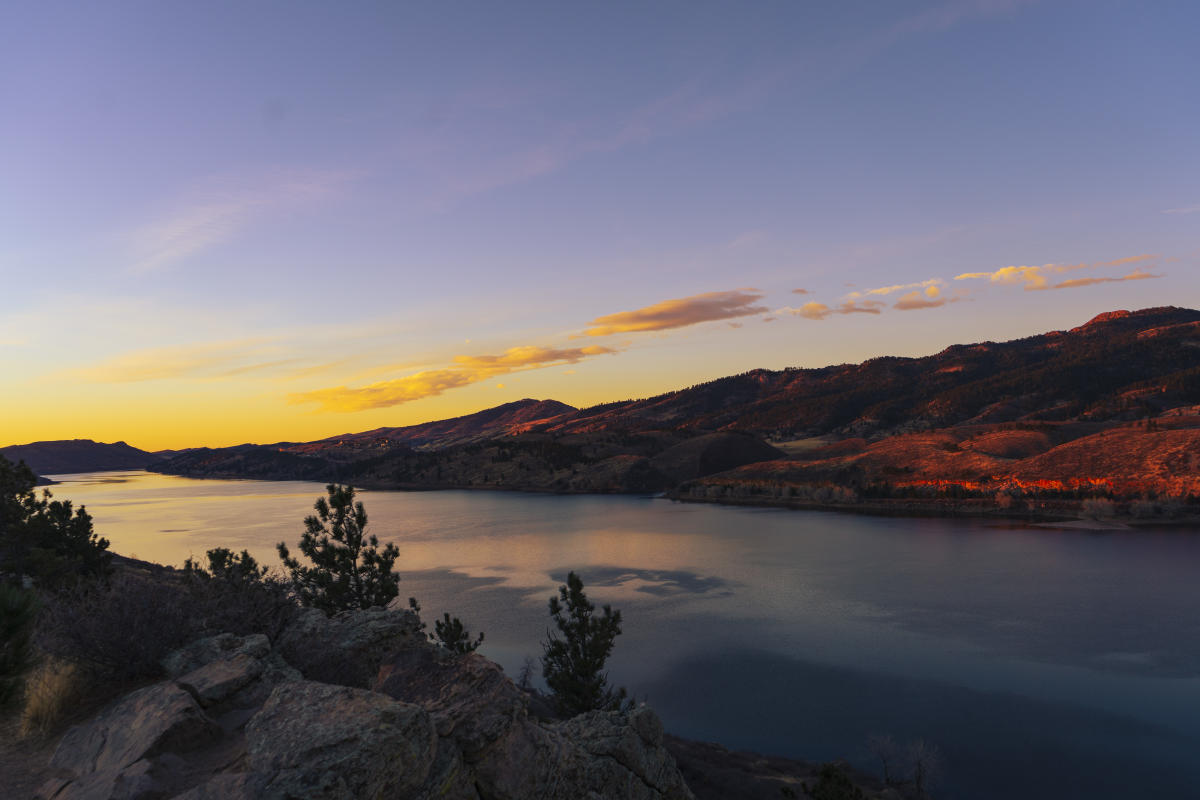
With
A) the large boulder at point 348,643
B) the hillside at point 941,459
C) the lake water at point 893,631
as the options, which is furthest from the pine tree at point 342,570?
the hillside at point 941,459

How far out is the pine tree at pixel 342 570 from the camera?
2453cm

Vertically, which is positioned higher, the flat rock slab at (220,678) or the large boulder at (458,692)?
the flat rock slab at (220,678)

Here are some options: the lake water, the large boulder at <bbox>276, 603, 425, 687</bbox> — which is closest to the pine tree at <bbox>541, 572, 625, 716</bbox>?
the lake water

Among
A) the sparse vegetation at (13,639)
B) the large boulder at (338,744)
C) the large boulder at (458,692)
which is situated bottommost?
the large boulder at (458,692)

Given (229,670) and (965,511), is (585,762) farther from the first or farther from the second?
(965,511)

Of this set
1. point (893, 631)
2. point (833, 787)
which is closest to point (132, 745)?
point (833, 787)

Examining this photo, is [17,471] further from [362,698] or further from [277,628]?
[362,698]

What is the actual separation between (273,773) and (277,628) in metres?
8.12

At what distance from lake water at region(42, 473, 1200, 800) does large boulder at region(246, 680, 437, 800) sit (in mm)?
20249

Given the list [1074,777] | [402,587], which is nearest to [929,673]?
[1074,777]

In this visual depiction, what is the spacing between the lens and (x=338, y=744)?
691cm

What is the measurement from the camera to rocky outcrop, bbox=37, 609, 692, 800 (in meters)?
6.95

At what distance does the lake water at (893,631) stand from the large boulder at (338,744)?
20.2 metres

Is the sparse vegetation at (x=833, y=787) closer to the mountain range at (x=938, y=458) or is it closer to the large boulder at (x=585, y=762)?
the large boulder at (x=585, y=762)
